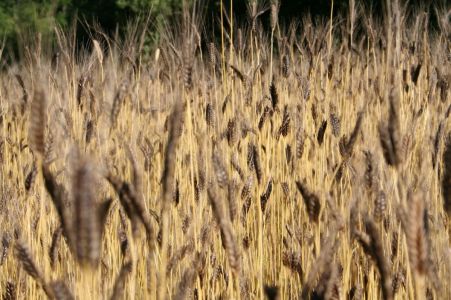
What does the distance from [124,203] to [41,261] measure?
1011 mm

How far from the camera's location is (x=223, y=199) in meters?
1.50

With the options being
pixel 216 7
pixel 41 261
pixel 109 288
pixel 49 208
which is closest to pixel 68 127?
pixel 49 208

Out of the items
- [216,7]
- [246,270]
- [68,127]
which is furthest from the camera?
[216,7]

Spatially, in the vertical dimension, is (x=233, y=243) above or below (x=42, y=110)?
below

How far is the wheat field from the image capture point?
900 mm

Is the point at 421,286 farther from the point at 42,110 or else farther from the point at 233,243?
the point at 42,110

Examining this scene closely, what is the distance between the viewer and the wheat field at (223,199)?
0.90 m

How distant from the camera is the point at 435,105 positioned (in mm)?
2754

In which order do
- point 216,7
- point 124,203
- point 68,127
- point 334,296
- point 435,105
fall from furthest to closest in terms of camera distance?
point 216,7
point 435,105
point 68,127
point 334,296
point 124,203

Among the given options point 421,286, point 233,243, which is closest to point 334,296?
point 233,243

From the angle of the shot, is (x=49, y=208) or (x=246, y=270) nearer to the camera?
(x=246, y=270)

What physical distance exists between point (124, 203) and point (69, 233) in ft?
0.46

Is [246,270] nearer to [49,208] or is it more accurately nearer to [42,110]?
[49,208]

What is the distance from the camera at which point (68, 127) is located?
2.01m
